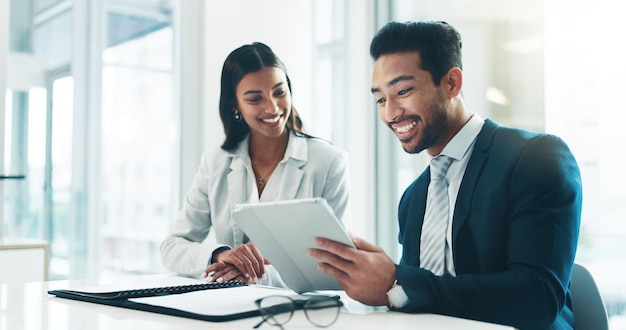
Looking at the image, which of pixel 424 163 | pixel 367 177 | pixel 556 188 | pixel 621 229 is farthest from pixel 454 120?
pixel 367 177

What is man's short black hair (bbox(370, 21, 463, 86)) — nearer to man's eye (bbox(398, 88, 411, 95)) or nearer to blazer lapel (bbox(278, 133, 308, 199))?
man's eye (bbox(398, 88, 411, 95))

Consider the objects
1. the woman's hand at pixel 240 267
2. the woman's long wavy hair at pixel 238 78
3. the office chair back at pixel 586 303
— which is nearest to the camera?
the office chair back at pixel 586 303

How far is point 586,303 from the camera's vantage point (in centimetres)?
154

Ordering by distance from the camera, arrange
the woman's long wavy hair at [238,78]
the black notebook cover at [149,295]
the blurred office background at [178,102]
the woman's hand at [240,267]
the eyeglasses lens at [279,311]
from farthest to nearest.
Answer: the blurred office background at [178,102] → the woman's long wavy hair at [238,78] → the woman's hand at [240,267] → the black notebook cover at [149,295] → the eyeglasses lens at [279,311]

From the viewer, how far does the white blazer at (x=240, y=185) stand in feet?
7.86

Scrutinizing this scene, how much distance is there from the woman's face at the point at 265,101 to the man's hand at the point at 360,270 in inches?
47.0

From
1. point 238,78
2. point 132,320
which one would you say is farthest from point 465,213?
point 238,78

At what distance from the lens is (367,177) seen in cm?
426

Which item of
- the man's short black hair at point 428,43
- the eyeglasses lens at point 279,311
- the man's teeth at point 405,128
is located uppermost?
the man's short black hair at point 428,43

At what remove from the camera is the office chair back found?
4.96ft

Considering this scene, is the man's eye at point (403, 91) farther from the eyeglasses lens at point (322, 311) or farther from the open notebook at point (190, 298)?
the eyeglasses lens at point (322, 311)

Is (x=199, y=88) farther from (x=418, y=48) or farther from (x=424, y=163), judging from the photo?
(x=418, y=48)

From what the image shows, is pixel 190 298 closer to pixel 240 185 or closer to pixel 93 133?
pixel 240 185

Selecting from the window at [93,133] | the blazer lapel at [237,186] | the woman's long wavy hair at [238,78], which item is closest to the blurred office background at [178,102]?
the window at [93,133]
